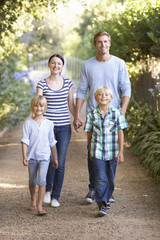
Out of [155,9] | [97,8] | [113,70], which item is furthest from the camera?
[97,8]

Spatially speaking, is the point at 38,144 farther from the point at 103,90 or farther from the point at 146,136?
the point at 146,136

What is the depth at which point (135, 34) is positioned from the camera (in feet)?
31.9

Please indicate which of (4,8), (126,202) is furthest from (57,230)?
(4,8)

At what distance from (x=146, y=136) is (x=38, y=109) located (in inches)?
141

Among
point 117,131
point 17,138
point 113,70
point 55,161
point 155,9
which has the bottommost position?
point 17,138

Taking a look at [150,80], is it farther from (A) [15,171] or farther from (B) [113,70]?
(B) [113,70]

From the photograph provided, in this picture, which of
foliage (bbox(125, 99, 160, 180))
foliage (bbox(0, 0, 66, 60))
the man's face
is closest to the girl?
the man's face

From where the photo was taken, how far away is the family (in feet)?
17.7

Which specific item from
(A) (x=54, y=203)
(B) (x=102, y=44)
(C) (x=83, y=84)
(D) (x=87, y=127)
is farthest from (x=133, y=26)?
(A) (x=54, y=203)

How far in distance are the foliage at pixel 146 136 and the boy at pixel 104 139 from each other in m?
1.69

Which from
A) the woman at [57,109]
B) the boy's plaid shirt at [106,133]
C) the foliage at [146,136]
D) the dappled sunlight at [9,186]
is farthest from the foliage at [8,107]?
the boy's plaid shirt at [106,133]

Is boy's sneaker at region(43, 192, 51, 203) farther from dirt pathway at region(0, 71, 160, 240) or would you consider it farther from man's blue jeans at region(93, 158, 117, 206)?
man's blue jeans at region(93, 158, 117, 206)

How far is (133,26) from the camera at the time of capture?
398 inches

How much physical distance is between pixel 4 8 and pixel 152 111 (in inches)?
159
